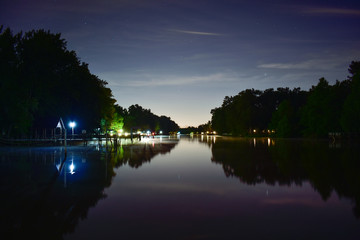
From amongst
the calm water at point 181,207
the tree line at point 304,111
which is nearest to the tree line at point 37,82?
the calm water at point 181,207

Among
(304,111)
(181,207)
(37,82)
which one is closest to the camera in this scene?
(181,207)

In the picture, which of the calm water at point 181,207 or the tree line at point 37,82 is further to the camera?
the tree line at point 37,82

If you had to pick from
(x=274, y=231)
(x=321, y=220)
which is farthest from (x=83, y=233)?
(x=321, y=220)

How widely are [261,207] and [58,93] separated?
5167cm

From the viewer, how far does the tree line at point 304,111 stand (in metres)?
50.6

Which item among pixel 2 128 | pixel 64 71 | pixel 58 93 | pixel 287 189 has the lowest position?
pixel 287 189

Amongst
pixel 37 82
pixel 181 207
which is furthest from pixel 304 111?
pixel 181 207

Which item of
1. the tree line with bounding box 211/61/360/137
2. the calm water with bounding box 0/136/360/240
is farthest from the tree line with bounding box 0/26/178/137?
the tree line with bounding box 211/61/360/137

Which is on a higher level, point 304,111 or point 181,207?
point 304,111

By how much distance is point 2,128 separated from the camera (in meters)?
44.8

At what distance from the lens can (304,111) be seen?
211ft

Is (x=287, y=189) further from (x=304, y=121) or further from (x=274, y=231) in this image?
(x=304, y=121)

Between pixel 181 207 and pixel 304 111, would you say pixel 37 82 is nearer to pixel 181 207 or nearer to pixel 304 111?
pixel 181 207

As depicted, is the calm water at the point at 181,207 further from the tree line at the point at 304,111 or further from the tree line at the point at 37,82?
the tree line at the point at 304,111
